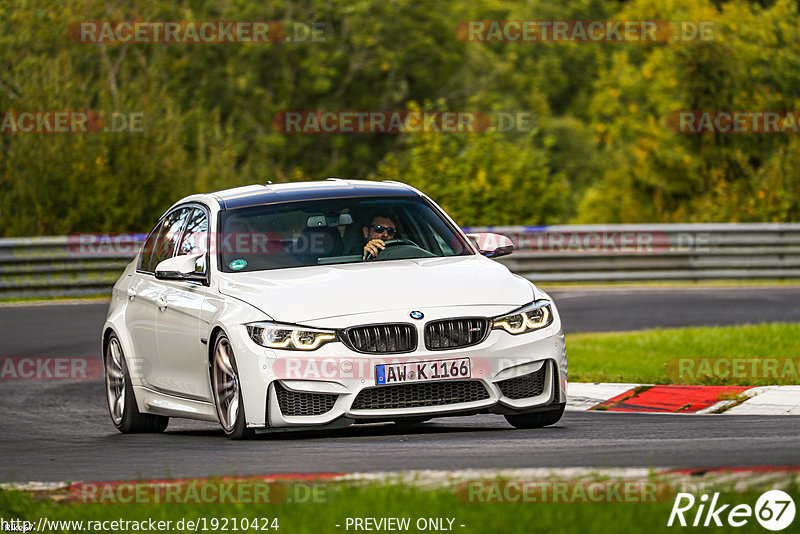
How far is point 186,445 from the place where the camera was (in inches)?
365

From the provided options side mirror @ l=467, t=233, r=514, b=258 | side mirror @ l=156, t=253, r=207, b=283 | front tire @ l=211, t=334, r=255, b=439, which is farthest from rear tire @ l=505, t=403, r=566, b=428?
side mirror @ l=156, t=253, r=207, b=283

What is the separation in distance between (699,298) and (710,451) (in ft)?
48.9

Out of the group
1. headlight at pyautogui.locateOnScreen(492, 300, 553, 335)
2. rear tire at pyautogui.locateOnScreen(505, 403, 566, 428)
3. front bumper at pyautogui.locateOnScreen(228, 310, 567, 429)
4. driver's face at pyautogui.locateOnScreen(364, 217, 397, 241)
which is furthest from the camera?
driver's face at pyautogui.locateOnScreen(364, 217, 397, 241)

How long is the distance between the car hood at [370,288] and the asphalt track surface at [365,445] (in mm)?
777

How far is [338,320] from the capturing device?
28.1 ft

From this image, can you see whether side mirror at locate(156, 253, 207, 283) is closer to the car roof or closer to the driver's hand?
the car roof

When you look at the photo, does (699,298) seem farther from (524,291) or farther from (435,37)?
(435,37)

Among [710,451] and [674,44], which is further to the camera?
[674,44]

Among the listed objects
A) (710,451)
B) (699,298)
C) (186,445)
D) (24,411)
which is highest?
(710,451)

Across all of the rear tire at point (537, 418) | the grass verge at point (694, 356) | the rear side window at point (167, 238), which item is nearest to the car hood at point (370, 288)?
the rear tire at point (537, 418)

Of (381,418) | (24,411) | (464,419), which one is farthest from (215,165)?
(381,418)

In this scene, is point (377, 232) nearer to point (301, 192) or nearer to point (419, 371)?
point (301, 192)

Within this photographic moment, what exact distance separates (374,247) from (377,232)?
162 millimetres

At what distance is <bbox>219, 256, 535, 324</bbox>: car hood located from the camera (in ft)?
28.4
